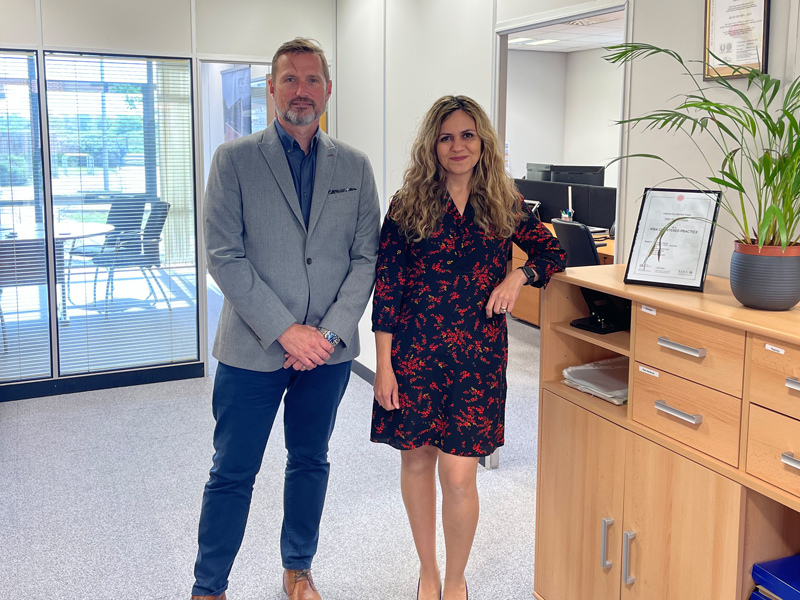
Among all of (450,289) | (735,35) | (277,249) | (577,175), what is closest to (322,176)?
(277,249)

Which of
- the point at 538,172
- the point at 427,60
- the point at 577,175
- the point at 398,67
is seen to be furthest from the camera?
the point at 538,172

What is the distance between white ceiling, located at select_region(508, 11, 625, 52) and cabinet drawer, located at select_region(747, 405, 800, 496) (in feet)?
20.6

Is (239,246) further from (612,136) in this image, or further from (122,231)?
(612,136)

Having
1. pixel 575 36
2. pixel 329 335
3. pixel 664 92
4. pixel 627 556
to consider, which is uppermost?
pixel 575 36

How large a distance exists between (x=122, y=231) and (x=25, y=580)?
2344 mm

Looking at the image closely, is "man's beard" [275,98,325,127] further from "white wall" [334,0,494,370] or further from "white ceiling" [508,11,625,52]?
"white ceiling" [508,11,625,52]

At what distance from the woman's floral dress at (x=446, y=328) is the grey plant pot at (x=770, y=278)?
51 centimetres

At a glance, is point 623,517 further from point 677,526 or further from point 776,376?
point 776,376

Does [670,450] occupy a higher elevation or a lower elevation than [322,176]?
lower

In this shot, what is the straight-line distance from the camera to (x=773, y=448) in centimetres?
154

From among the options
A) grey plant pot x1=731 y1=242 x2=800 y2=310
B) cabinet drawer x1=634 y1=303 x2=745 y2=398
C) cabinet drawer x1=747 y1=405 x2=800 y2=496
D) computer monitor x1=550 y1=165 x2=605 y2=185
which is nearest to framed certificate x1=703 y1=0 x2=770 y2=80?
grey plant pot x1=731 y1=242 x2=800 y2=310

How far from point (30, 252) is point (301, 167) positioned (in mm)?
2680

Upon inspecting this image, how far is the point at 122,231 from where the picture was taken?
4340 millimetres

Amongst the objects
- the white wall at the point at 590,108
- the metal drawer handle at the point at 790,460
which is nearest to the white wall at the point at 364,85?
the metal drawer handle at the point at 790,460
